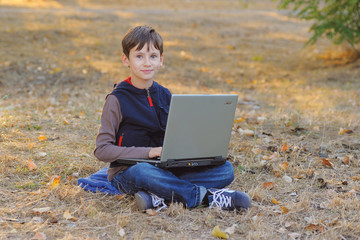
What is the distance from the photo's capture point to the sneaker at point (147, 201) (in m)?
3.31

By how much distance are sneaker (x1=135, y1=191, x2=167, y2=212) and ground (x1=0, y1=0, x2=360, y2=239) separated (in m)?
0.07

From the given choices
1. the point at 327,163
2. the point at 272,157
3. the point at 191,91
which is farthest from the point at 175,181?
the point at 191,91

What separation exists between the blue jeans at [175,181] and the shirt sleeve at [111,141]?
113mm

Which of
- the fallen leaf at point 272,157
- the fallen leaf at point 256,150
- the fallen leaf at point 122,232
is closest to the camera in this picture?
the fallen leaf at point 122,232

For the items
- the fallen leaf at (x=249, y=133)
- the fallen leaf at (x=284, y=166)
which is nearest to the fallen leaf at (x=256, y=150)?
the fallen leaf at (x=284, y=166)

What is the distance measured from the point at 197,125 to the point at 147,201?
67 centimetres

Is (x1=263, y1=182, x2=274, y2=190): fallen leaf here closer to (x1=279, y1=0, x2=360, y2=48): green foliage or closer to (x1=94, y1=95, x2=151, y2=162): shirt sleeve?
(x1=94, y1=95, x2=151, y2=162): shirt sleeve

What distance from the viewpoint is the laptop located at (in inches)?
123

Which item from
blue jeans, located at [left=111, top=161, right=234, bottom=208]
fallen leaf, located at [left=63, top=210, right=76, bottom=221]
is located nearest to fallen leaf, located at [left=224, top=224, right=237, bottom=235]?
blue jeans, located at [left=111, top=161, right=234, bottom=208]

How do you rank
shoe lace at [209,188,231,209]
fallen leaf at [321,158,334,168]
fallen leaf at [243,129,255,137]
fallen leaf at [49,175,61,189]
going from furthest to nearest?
fallen leaf at [243,129,255,137]
fallen leaf at [321,158,334,168]
fallen leaf at [49,175,61,189]
shoe lace at [209,188,231,209]

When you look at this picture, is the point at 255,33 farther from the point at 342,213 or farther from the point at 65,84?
the point at 342,213

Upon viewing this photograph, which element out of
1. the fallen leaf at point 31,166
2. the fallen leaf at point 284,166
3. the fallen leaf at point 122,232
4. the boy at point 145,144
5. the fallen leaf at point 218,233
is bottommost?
the fallen leaf at point 31,166

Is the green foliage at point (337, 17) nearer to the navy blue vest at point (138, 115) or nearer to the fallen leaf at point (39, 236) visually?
the navy blue vest at point (138, 115)

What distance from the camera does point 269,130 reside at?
18.9 ft
